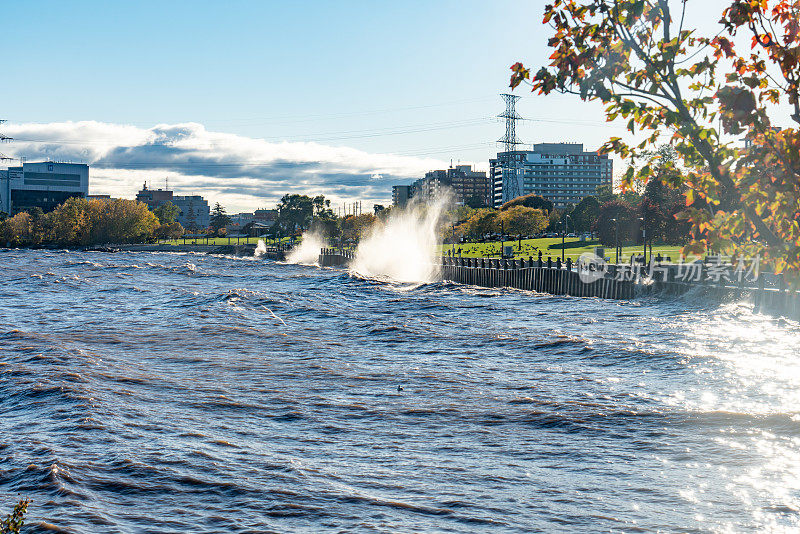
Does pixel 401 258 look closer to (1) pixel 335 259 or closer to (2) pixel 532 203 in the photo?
(1) pixel 335 259

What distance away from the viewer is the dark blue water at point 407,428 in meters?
11.5

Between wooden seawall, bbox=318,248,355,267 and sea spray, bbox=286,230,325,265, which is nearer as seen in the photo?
wooden seawall, bbox=318,248,355,267

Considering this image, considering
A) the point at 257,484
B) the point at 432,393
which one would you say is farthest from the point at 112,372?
the point at 257,484

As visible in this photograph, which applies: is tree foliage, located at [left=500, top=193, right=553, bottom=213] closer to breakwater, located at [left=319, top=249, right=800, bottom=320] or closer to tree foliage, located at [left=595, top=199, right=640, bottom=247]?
tree foliage, located at [left=595, top=199, right=640, bottom=247]

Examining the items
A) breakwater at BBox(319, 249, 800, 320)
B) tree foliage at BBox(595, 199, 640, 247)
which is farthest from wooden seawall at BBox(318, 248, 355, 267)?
breakwater at BBox(319, 249, 800, 320)

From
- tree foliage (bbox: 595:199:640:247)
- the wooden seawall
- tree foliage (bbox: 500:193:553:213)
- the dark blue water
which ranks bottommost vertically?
the dark blue water

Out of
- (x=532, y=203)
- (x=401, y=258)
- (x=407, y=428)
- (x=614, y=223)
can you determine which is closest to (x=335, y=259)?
(x=401, y=258)

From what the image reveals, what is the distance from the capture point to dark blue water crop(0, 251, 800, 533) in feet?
37.8

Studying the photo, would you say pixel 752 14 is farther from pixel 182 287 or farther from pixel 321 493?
pixel 182 287

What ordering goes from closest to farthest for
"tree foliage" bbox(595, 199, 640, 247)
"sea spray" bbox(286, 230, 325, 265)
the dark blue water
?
the dark blue water, "tree foliage" bbox(595, 199, 640, 247), "sea spray" bbox(286, 230, 325, 265)

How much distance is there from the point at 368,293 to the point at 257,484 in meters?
46.5

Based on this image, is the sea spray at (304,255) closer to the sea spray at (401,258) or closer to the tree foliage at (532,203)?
the sea spray at (401,258)

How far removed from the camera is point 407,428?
16.3 m

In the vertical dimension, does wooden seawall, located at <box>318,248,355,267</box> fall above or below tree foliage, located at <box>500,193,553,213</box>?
below
